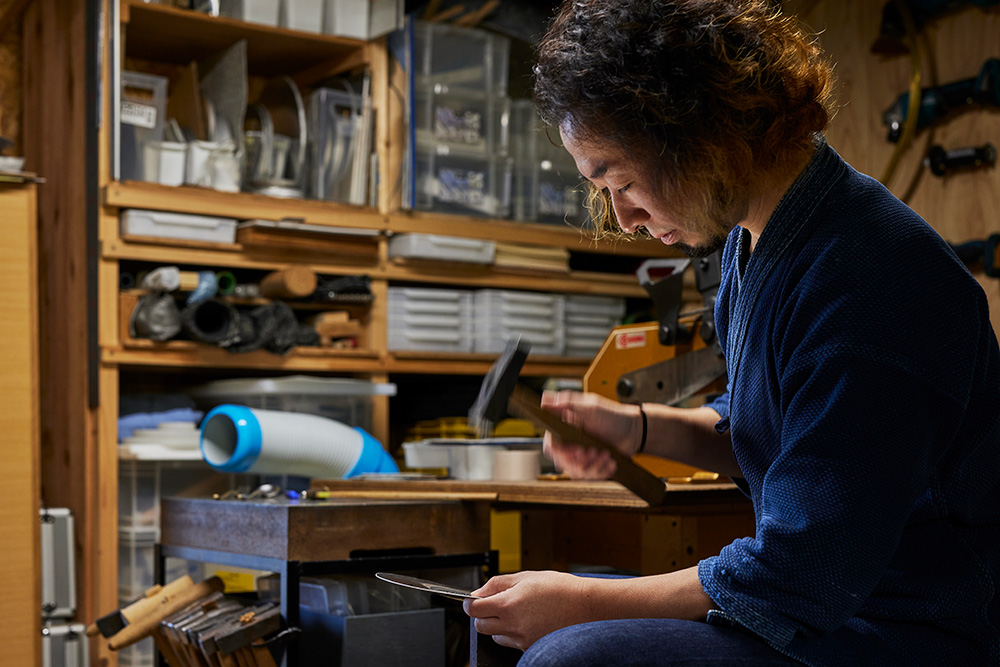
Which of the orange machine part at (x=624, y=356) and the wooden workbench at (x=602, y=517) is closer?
the wooden workbench at (x=602, y=517)

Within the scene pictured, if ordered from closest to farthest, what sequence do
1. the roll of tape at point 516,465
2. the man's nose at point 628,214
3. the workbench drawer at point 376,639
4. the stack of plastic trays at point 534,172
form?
the man's nose at point 628,214, the workbench drawer at point 376,639, the roll of tape at point 516,465, the stack of plastic trays at point 534,172

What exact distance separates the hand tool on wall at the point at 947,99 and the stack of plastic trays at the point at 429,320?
1434 mm

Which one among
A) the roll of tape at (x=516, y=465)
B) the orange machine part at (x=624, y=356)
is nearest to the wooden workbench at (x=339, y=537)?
the roll of tape at (x=516, y=465)

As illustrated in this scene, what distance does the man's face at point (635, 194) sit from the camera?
1.05 m

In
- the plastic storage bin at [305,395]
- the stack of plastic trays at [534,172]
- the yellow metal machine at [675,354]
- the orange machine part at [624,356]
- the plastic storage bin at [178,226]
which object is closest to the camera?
the yellow metal machine at [675,354]

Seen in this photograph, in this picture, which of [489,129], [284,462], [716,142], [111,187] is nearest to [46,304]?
[111,187]

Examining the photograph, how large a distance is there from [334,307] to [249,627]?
1.65 m

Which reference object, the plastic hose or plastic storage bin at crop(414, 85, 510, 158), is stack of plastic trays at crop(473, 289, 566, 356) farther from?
the plastic hose

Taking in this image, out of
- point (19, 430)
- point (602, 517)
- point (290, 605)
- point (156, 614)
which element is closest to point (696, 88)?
point (290, 605)

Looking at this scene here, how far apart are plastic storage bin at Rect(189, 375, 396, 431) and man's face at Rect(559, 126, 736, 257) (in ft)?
6.89

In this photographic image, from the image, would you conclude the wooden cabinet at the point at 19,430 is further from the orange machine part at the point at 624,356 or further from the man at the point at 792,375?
the man at the point at 792,375

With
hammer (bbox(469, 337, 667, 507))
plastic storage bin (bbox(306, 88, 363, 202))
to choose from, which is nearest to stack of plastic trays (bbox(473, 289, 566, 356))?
plastic storage bin (bbox(306, 88, 363, 202))

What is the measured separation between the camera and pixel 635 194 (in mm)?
1075

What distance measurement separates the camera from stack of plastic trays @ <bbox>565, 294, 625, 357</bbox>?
3754 mm
